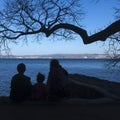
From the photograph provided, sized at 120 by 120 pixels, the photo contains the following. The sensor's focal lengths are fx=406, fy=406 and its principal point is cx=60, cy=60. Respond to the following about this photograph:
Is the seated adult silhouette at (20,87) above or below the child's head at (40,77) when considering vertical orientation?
below

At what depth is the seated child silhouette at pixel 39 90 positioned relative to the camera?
1247 cm

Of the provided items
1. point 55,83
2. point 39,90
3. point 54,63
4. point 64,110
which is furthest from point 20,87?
point 64,110

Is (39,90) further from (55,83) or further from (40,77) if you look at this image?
(55,83)

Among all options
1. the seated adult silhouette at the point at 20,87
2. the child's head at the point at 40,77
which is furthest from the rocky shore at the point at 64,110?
the child's head at the point at 40,77

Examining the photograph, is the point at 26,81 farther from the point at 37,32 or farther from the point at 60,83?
the point at 37,32

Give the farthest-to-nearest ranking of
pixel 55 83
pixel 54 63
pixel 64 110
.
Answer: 1. pixel 55 83
2. pixel 54 63
3. pixel 64 110

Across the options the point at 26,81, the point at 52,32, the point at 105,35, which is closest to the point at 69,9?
the point at 52,32

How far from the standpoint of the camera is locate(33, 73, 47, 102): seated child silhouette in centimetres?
1247

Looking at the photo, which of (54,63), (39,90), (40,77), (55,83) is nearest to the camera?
(40,77)

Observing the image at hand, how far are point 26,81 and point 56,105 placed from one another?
1170 millimetres

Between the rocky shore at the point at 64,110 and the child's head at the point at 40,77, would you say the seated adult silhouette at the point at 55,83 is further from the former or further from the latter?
the child's head at the point at 40,77

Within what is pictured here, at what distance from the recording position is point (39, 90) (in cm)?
1251

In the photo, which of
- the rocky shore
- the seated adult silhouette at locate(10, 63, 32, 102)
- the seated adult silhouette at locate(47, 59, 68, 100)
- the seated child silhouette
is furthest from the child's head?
the rocky shore

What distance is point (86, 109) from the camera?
1165 centimetres
